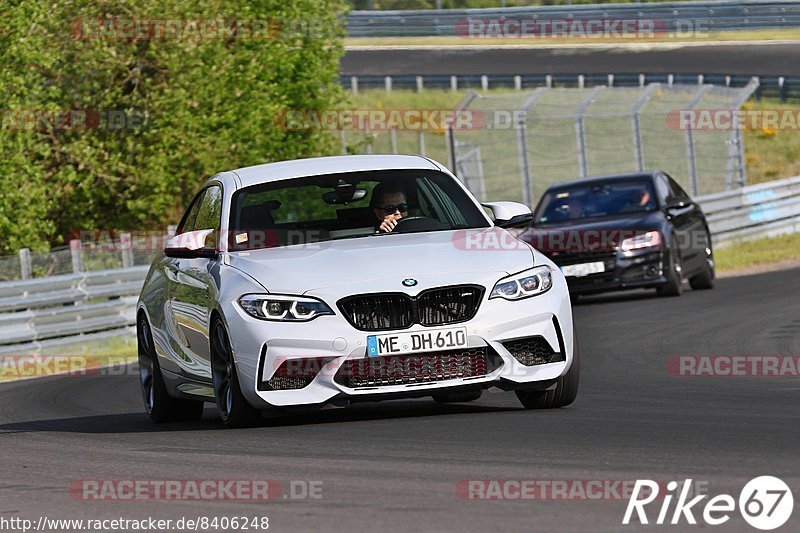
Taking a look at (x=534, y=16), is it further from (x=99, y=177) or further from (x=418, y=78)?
(x=99, y=177)

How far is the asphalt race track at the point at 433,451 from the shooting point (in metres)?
6.32

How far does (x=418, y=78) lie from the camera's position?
178 ft

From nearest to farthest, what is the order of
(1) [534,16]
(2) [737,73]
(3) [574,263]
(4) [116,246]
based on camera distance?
(3) [574,263], (4) [116,246], (2) [737,73], (1) [534,16]

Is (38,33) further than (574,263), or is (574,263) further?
(38,33)

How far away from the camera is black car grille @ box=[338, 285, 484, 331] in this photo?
892cm

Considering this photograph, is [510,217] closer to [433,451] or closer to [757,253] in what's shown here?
[433,451]

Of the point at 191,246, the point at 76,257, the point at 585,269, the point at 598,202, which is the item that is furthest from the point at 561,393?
the point at 76,257

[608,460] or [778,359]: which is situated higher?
[608,460]

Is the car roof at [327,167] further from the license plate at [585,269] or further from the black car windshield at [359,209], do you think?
the license plate at [585,269]

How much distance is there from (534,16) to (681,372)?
46.9m

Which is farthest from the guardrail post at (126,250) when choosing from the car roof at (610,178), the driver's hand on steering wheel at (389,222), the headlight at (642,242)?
the driver's hand on steering wheel at (389,222)

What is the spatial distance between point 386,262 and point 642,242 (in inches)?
461

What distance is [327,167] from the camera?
10.6 metres

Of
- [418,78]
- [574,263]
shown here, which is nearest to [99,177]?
[574,263]
